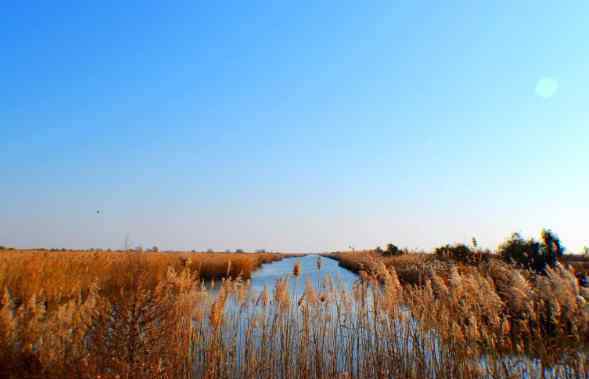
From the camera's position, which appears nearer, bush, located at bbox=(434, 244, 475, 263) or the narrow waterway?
the narrow waterway

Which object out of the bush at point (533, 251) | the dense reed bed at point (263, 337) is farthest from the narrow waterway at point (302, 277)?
the bush at point (533, 251)

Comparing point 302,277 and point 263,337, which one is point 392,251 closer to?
point 302,277

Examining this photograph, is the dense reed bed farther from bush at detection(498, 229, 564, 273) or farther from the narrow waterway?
bush at detection(498, 229, 564, 273)

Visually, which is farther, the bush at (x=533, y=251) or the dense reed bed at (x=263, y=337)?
the bush at (x=533, y=251)

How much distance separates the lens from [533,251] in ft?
47.5

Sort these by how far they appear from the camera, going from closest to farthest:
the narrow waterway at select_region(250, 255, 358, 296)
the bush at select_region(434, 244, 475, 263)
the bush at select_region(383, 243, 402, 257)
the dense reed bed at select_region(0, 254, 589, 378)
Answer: the dense reed bed at select_region(0, 254, 589, 378) → the narrow waterway at select_region(250, 255, 358, 296) → the bush at select_region(434, 244, 475, 263) → the bush at select_region(383, 243, 402, 257)

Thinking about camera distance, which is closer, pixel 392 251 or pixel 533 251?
pixel 533 251

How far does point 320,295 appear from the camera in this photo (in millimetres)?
5797

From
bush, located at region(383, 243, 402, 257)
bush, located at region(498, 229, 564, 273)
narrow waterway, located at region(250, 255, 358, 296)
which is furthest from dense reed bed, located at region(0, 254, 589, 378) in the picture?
bush, located at region(383, 243, 402, 257)

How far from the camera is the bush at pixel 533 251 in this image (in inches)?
548

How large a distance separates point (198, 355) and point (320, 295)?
205cm

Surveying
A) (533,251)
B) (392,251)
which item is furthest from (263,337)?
(392,251)

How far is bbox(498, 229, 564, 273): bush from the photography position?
1391 centimetres

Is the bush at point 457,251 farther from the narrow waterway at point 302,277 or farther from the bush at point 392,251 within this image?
the bush at point 392,251
